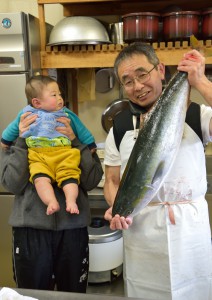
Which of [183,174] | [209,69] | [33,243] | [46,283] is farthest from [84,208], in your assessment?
[209,69]

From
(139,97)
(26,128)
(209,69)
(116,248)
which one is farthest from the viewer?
(209,69)

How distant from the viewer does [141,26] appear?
192 cm

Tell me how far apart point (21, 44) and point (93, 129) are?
0.96m

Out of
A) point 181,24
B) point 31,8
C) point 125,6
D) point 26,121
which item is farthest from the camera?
point 31,8

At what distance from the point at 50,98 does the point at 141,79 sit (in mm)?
466

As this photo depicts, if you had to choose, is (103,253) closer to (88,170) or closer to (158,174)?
(88,170)

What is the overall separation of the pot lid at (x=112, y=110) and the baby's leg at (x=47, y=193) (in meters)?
1.24

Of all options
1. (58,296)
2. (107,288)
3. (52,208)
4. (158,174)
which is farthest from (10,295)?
(107,288)

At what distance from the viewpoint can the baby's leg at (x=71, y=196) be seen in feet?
4.21

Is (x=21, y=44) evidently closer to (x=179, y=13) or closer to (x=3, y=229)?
(x=179, y=13)

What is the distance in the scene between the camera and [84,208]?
1.41 meters

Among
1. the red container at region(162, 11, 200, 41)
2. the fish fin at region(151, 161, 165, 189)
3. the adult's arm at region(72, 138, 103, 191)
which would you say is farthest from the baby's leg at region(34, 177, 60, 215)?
the red container at region(162, 11, 200, 41)

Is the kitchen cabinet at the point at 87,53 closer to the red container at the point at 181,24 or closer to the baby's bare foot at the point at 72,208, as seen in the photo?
the red container at the point at 181,24

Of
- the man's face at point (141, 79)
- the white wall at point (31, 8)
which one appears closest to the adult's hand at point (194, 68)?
the man's face at point (141, 79)
